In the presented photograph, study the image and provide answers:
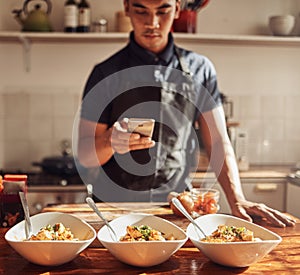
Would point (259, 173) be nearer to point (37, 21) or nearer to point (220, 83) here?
point (220, 83)

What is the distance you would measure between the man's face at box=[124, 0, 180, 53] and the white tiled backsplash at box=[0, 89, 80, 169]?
1.28 metres

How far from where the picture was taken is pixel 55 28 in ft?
11.5

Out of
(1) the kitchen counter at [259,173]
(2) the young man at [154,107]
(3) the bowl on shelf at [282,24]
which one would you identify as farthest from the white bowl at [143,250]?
(3) the bowl on shelf at [282,24]

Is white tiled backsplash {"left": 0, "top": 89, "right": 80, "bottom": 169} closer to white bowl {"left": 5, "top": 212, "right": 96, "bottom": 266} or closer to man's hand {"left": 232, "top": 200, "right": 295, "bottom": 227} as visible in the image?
man's hand {"left": 232, "top": 200, "right": 295, "bottom": 227}

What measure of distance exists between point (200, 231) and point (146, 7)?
1.11 meters

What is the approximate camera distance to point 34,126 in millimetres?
3570

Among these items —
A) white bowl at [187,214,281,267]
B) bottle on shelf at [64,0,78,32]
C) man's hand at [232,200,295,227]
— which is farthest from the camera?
bottle on shelf at [64,0,78,32]

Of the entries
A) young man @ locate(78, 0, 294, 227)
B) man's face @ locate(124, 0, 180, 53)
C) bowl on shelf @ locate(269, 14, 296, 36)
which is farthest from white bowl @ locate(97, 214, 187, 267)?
bowl on shelf @ locate(269, 14, 296, 36)

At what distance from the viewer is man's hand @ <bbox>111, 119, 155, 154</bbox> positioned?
6.34 feet

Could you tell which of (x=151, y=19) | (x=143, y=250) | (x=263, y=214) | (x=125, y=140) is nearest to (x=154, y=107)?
(x=151, y=19)

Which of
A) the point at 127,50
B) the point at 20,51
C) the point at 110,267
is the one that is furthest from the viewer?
the point at 20,51

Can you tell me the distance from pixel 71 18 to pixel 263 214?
2.01 meters

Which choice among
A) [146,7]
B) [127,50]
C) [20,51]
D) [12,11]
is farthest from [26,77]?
[146,7]

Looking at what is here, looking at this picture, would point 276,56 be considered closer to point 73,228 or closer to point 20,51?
point 20,51
